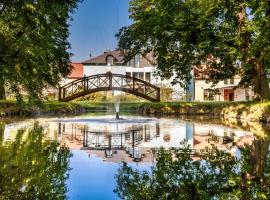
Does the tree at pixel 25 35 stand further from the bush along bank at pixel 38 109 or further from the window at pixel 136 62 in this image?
the window at pixel 136 62

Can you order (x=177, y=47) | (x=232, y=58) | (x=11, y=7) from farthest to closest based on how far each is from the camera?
(x=177, y=47)
(x=232, y=58)
(x=11, y=7)

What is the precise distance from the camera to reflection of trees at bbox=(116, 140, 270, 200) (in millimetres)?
4117

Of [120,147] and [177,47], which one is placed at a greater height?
[177,47]

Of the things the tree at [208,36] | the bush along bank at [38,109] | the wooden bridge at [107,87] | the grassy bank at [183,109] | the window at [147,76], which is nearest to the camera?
the tree at [208,36]

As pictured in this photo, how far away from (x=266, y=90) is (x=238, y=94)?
119 ft

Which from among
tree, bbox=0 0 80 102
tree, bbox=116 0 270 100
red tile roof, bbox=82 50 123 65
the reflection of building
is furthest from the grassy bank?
red tile roof, bbox=82 50 123 65

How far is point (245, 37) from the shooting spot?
19156 mm

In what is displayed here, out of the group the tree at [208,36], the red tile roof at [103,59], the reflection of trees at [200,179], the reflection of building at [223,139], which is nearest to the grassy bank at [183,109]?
the tree at [208,36]

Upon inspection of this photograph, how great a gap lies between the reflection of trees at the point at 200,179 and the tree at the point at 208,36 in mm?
10533

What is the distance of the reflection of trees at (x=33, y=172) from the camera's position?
162 inches

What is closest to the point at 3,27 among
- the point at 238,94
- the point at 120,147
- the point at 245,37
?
the point at 120,147

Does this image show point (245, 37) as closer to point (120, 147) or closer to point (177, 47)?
point (177, 47)

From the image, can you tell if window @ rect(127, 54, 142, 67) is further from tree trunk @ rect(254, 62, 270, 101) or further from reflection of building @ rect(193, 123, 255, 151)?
reflection of building @ rect(193, 123, 255, 151)

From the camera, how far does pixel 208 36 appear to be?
20.1 meters
